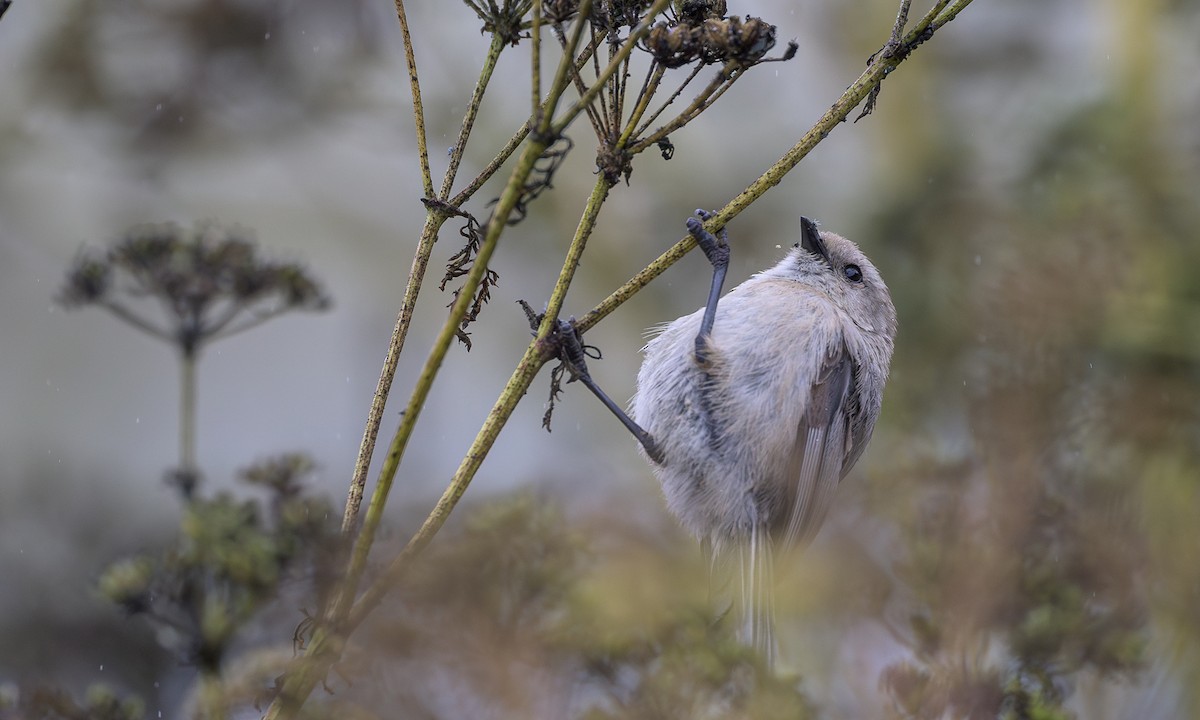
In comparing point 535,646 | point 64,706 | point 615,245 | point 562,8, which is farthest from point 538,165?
point 615,245

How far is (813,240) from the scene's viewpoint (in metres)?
3.48

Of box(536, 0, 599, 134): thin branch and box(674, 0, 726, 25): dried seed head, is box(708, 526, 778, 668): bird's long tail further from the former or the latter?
box(536, 0, 599, 134): thin branch

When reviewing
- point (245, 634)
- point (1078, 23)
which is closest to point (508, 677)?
point (245, 634)

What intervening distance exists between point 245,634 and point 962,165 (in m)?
5.92

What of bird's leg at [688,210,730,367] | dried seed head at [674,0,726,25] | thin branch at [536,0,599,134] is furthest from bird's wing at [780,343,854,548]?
thin branch at [536,0,599,134]

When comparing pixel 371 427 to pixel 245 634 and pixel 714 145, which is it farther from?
pixel 714 145

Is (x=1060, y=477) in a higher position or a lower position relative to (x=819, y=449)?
lower

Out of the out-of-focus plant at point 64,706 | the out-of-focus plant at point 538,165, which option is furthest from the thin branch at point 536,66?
the out-of-focus plant at point 64,706

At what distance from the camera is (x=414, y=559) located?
1.50 meters

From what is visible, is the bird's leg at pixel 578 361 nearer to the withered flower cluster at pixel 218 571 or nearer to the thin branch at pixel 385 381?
the thin branch at pixel 385 381

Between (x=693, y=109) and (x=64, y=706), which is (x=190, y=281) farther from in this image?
(x=693, y=109)

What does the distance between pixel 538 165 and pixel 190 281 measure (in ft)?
1.87

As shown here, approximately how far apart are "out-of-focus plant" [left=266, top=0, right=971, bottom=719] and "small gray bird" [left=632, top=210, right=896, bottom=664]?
110cm

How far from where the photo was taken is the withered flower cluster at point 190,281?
1696 mm
